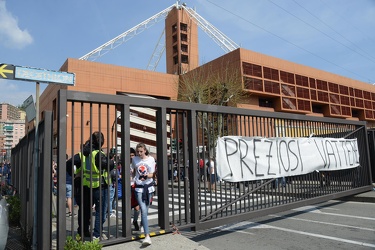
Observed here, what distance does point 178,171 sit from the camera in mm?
5309

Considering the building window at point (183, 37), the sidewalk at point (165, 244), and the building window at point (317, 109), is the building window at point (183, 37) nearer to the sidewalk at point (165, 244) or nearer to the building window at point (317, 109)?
the building window at point (317, 109)

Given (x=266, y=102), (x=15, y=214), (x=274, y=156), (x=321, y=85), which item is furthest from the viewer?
(x=321, y=85)

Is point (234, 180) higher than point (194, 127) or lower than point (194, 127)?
lower

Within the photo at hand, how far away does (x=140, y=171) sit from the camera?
5.38m

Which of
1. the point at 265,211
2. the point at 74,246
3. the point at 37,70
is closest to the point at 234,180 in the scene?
the point at 265,211

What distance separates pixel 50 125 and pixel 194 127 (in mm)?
2512

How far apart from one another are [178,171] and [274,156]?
2763mm

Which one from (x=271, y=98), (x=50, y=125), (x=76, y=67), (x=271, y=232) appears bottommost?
(x=271, y=232)

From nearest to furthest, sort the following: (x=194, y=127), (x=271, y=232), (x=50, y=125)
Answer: (x=50, y=125) < (x=194, y=127) < (x=271, y=232)

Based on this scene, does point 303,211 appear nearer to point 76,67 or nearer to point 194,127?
point 194,127

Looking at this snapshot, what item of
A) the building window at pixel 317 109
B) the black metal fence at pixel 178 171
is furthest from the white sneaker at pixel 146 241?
the building window at pixel 317 109

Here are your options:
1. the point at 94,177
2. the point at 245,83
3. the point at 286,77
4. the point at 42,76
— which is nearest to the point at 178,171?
the point at 94,177

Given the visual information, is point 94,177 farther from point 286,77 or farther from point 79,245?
point 286,77

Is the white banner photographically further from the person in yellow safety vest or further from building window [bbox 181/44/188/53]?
building window [bbox 181/44/188/53]
